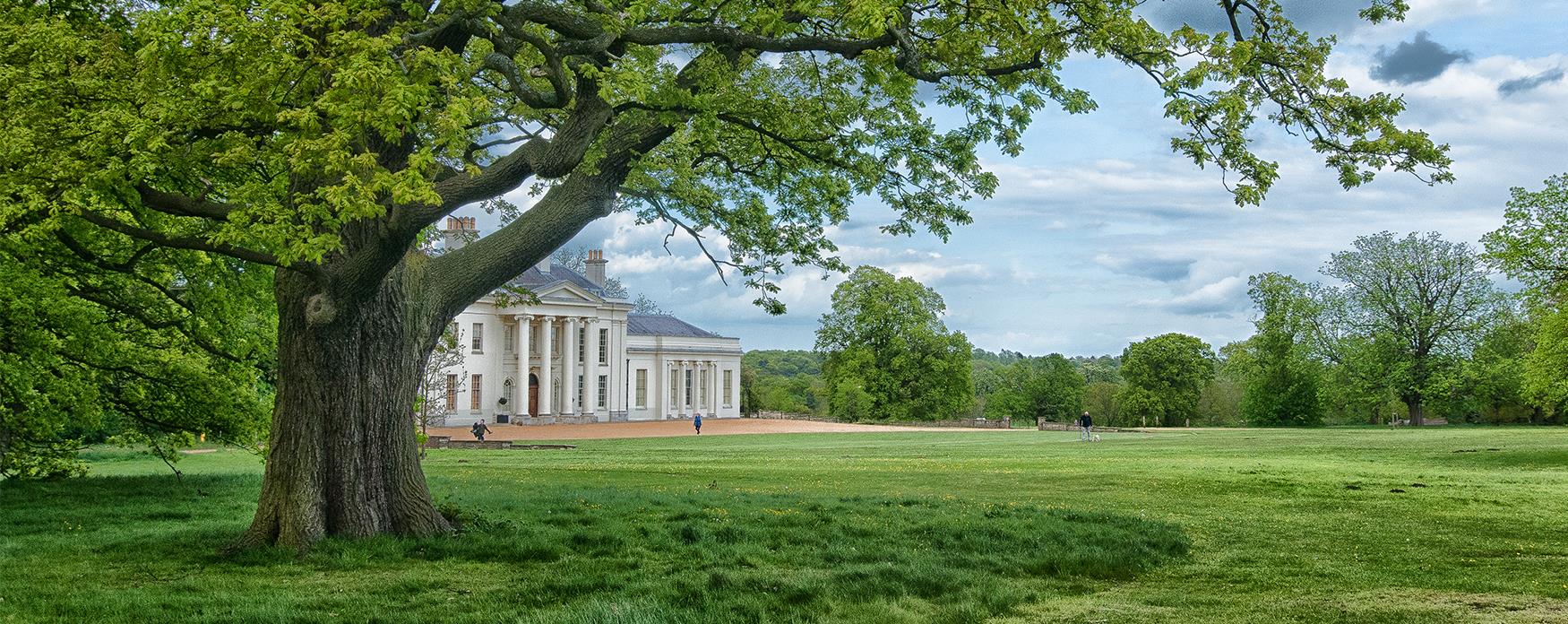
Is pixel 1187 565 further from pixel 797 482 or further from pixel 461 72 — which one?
pixel 797 482

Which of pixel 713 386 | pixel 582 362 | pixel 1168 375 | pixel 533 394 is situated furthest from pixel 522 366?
pixel 1168 375

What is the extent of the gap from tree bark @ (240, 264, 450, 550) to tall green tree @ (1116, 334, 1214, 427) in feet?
252

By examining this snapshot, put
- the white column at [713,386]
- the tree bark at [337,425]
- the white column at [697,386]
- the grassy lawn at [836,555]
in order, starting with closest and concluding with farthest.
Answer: the grassy lawn at [836,555] → the tree bark at [337,425] → the white column at [697,386] → the white column at [713,386]

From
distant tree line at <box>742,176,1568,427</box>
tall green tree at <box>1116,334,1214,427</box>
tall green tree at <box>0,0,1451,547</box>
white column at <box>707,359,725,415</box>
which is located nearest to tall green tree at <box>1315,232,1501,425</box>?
distant tree line at <box>742,176,1568,427</box>

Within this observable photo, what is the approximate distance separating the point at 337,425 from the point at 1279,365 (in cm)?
7368

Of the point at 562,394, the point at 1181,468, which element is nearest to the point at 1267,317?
the point at 562,394

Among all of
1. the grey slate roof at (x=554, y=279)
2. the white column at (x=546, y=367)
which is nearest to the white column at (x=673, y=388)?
the grey slate roof at (x=554, y=279)

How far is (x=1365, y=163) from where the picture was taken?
30.2ft

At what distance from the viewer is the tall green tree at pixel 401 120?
8.07m

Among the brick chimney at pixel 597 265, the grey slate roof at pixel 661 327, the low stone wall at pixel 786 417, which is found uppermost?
the brick chimney at pixel 597 265

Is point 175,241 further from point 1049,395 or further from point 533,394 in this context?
point 1049,395

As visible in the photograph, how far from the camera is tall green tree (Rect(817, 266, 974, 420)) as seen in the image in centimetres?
7438

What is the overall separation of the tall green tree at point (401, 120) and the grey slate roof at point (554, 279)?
2292 inches

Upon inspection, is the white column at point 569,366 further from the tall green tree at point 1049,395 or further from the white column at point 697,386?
A: the tall green tree at point 1049,395
